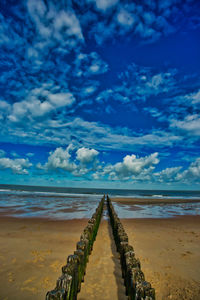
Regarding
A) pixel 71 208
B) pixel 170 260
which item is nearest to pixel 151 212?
pixel 71 208

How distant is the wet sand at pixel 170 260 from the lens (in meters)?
4.46

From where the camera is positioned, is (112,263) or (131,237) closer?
(112,263)

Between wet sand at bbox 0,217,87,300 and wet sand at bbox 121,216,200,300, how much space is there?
111 inches

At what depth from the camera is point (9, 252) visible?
21.6ft

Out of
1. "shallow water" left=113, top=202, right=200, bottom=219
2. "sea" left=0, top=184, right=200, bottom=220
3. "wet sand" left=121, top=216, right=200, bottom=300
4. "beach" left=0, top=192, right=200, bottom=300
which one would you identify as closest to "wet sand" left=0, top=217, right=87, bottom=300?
"beach" left=0, top=192, right=200, bottom=300

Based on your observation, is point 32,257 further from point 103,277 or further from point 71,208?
point 71,208

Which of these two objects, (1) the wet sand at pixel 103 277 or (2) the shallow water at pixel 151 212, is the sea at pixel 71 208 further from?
(1) the wet sand at pixel 103 277

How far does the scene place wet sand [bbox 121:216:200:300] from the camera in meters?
4.46

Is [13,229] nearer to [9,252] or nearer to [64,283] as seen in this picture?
[9,252]

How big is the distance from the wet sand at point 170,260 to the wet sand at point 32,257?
2823 millimetres

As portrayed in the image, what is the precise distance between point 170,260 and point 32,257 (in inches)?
192

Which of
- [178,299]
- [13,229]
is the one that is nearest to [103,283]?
[178,299]

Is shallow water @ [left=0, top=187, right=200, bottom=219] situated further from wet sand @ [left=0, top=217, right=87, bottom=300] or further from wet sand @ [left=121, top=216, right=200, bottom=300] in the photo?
wet sand @ [left=121, top=216, right=200, bottom=300]

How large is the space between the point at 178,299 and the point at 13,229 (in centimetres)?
931
